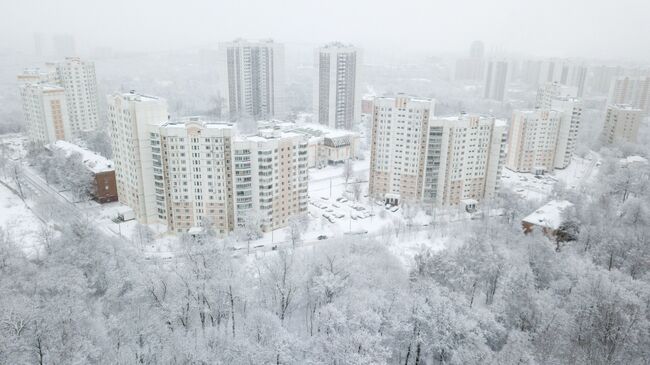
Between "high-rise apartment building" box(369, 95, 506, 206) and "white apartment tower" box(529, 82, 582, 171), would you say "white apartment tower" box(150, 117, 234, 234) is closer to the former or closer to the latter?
"high-rise apartment building" box(369, 95, 506, 206)

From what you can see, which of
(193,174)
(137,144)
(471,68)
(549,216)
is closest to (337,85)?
(137,144)

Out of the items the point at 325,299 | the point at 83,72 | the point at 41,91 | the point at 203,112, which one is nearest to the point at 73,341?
the point at 325,299

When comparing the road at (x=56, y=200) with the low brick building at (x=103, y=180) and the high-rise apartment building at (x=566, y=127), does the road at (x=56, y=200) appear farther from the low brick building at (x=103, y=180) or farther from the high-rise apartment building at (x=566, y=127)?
the high-rise apartment building at (x=566, y=127)

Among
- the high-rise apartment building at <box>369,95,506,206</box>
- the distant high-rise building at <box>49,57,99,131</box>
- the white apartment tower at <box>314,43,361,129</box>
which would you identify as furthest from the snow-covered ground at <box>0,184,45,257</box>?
the white apartment tower at <box>314,43,361,129</box>

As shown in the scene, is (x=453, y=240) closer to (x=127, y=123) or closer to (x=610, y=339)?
(x=610, y=339)

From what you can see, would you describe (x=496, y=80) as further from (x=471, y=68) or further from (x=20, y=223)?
(x=20, y=223)
